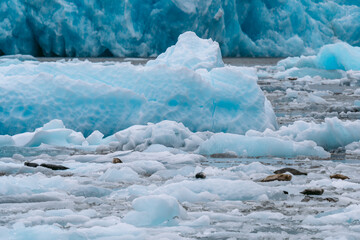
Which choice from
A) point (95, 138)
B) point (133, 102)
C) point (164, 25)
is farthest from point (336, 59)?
point (95, 138)

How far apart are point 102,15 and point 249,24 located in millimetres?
8048

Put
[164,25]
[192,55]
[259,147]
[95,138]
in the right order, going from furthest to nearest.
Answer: [164,25] → [192,55] → [95,138] → [259,147]

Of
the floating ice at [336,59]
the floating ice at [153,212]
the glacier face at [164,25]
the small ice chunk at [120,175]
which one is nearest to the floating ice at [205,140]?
the small ice chunk at [120,175]

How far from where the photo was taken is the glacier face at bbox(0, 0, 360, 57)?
2327 cm

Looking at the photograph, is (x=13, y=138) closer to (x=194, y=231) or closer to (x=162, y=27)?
(x=194, y=231)

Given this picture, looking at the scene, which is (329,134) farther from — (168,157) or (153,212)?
(153,212)

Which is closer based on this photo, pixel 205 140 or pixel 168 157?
pixel 168 157

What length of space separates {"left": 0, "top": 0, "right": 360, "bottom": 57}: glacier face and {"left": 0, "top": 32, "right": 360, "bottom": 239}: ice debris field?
614 inches

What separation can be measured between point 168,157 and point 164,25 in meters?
20.7

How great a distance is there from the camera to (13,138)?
209 inches

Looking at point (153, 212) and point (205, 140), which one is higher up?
point (153, 212)

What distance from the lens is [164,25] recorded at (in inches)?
975

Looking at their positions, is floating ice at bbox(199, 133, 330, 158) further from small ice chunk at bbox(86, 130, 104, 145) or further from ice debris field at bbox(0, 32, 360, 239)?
small ice chunk at bbox(86, 130, 104, 145)

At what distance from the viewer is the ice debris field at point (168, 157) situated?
2.51 m
